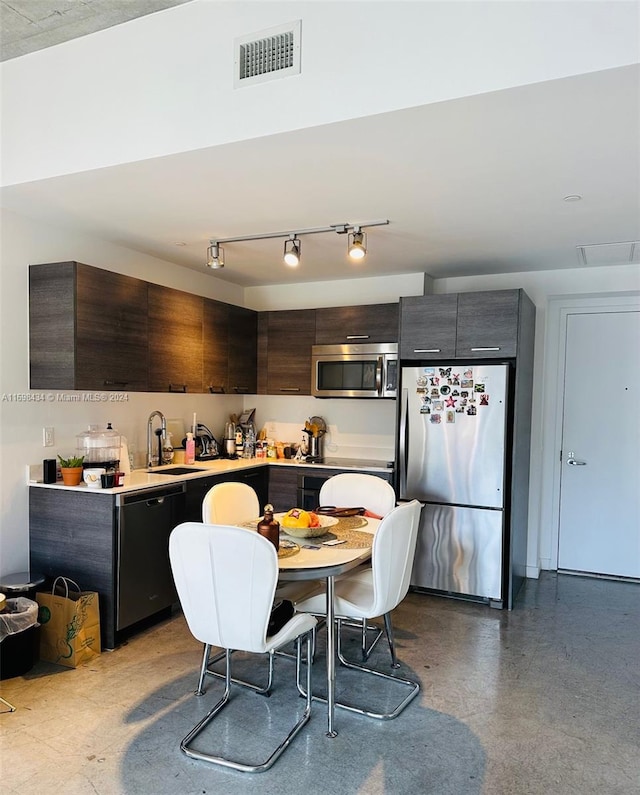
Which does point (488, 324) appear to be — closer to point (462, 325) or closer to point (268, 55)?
point (462, 325)

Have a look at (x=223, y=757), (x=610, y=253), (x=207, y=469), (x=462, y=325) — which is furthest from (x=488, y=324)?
(x=223, y=757)

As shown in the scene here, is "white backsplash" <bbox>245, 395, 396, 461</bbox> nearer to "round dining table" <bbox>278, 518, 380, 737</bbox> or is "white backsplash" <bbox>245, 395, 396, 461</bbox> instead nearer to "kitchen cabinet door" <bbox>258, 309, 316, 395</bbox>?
"kitchen cabinet door" <bbox>258, 309, 316, 395</bbox>

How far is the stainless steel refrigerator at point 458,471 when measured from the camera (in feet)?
13.1

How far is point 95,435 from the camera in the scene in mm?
3881

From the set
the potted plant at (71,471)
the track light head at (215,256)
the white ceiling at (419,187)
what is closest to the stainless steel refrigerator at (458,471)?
the white ceiling at (419,187)

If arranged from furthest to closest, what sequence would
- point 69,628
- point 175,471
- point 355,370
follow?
point 355,370 → point 175,471 → point 69,628

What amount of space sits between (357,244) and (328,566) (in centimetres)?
188

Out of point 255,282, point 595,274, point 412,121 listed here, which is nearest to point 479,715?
point 412,121

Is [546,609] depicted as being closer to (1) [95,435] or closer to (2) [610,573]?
(2) [610,573]

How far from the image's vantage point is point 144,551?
345 centimetres

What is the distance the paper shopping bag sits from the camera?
3.07m

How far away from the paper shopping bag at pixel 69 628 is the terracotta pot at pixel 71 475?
613mm

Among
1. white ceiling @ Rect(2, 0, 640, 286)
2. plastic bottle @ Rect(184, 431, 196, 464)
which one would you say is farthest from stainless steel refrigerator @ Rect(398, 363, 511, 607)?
plastic bottle @ Rect(184, 431, 196, 464)

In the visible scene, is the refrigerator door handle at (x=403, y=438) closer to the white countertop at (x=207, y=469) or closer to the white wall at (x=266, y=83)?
the white countertop at (x=207, y=469)
